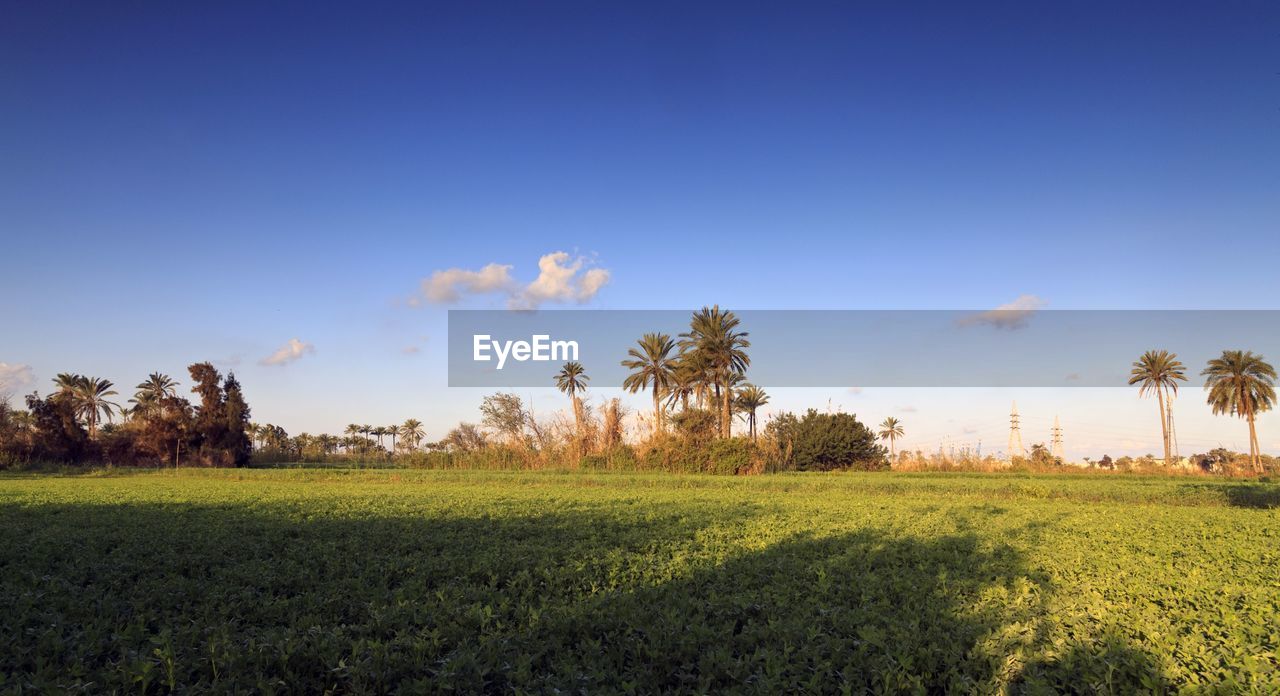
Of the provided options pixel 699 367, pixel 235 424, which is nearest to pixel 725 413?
pixel 699 367

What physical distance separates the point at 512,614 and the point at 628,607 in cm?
101

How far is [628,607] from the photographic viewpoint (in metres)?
5.82

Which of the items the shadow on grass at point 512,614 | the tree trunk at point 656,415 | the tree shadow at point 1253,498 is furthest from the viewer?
the tree trunk at point 656,415

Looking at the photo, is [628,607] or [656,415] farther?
[656,415]

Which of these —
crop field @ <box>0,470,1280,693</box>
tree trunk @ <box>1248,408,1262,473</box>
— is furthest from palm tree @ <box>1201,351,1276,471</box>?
crop field @ <box>0,470,1280,693</box>

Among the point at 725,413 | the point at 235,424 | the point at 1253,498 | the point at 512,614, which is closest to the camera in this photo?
the point at 512,614

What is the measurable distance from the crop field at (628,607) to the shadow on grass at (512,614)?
28mm

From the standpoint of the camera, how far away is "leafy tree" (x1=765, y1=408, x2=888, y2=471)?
47344mm

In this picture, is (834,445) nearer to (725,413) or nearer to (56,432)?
(725,413)

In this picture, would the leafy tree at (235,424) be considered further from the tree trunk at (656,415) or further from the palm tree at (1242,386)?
the palm tree at (1242,386)

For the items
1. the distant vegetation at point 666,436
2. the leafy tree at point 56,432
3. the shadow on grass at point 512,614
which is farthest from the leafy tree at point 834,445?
the leafy tree at point 56,432

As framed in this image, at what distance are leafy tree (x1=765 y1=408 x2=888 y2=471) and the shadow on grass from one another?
38.9m

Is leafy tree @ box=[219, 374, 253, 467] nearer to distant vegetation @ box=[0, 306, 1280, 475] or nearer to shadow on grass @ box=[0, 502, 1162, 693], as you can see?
distant vegetation @ box=[0, 306, 1280, 475]

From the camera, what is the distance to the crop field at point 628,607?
4328 mm
